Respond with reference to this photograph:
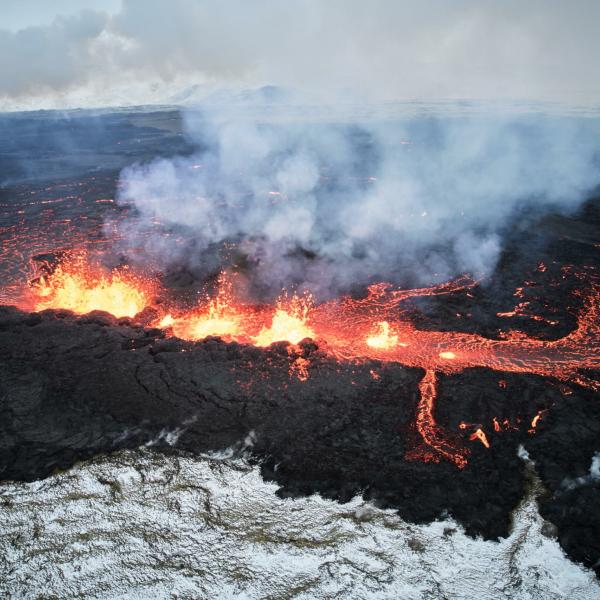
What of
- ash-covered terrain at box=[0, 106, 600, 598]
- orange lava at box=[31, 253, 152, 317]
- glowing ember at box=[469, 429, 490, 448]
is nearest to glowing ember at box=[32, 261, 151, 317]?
orange lava at box=[31, 253, 152, 317]

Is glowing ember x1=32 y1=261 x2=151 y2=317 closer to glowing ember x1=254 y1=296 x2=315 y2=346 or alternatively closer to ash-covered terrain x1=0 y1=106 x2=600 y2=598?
ash-covered terrain x1=0 y1=106 x2=600 y2=598

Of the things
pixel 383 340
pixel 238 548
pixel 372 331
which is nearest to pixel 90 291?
pixel 372 331

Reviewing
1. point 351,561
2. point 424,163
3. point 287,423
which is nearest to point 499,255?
point 287,423

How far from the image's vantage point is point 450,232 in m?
18.6

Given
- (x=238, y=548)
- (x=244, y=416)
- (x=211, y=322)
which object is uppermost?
(x=211, y=322)

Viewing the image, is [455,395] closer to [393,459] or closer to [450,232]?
[393,459]

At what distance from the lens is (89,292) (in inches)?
503

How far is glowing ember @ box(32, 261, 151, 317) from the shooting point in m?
11.9

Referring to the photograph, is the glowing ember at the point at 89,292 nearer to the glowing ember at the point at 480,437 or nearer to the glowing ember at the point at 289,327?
the glowing ember at the point at 289,327

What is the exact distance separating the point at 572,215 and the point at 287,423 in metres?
22.5

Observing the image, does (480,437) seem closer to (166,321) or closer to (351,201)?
(166,321)

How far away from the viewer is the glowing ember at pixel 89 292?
11.9m

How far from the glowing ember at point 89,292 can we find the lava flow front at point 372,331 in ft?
0.10

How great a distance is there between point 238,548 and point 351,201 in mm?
21054
